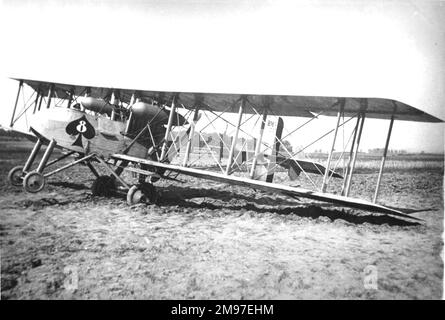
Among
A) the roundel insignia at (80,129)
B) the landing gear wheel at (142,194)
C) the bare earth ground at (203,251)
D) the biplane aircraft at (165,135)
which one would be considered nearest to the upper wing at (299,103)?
the biplane aircraft at (165,135)

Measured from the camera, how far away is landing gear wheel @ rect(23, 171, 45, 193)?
5.95m

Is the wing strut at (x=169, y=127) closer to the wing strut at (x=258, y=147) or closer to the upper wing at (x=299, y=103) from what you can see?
the upper wing at (x=299, y=103)

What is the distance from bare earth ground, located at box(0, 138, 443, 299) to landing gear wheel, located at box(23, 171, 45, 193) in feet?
1.32

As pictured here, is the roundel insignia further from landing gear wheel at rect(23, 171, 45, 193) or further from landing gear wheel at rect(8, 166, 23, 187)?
landing gear wheel at rect(8, 166, 23, 187)

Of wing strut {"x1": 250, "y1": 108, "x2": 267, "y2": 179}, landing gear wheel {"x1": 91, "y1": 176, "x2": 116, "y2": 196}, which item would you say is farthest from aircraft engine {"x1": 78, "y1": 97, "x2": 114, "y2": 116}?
wing strut {"x1": 250, "y1": 108, "x2": 267, "y2": 179}

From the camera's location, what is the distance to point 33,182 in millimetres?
6016

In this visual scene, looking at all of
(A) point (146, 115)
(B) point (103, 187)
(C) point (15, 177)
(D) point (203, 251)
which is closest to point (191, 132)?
(A) point (146, 115)

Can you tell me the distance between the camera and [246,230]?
5.55 meters

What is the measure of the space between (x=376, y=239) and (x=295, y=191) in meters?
1.88

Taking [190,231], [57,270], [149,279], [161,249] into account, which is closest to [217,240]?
[190,231]

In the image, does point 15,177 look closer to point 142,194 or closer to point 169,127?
point 142,194

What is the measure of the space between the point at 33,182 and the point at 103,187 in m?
2.04

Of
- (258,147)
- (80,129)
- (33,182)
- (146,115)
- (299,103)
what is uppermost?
(299,103)

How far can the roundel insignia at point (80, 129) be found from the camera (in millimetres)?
6855
